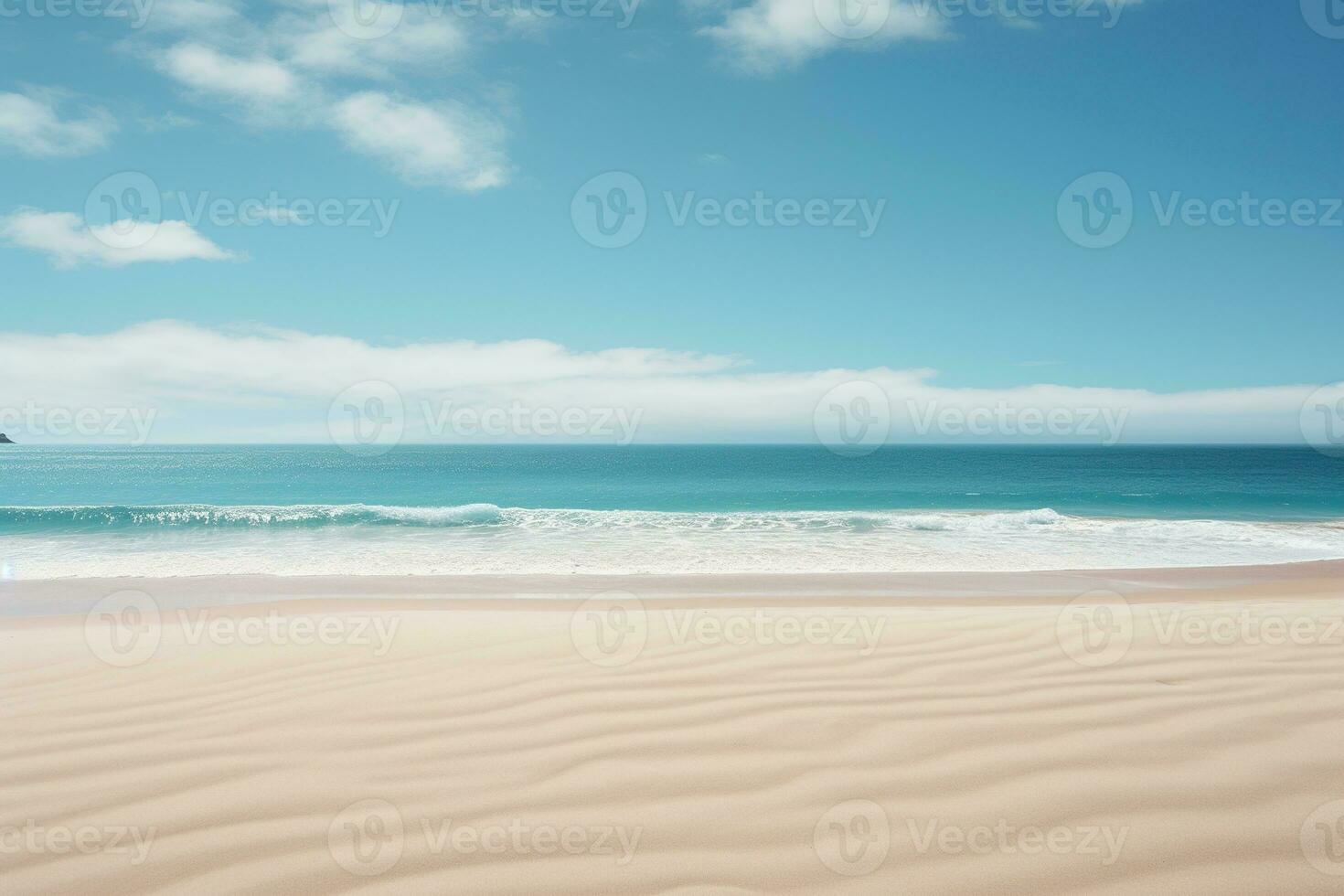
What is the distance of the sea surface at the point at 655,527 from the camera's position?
1254 centimetres

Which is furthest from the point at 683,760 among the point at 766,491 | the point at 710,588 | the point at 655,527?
the point at 766,491

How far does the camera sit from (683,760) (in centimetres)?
316

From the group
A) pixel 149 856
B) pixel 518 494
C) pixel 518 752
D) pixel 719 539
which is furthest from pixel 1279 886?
pixel 518 494

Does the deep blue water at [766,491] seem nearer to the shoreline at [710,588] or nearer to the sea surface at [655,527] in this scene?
the sea surface at [655,527]

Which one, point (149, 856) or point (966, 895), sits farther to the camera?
point (149, 856)

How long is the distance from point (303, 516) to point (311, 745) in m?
20.4

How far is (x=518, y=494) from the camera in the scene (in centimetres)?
3303

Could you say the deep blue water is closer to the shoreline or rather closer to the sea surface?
the sea surface

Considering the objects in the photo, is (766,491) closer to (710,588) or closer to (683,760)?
(710,588)

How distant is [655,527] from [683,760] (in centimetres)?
1596

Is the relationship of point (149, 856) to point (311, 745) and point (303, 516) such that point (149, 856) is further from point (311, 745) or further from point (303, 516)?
point (303, 516)

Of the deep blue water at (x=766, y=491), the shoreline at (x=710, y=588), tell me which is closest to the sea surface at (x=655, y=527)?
the deep blue water at (x=766, y=491)

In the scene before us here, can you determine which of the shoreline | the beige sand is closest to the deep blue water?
the shoreline

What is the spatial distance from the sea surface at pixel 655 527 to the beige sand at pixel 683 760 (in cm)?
623
